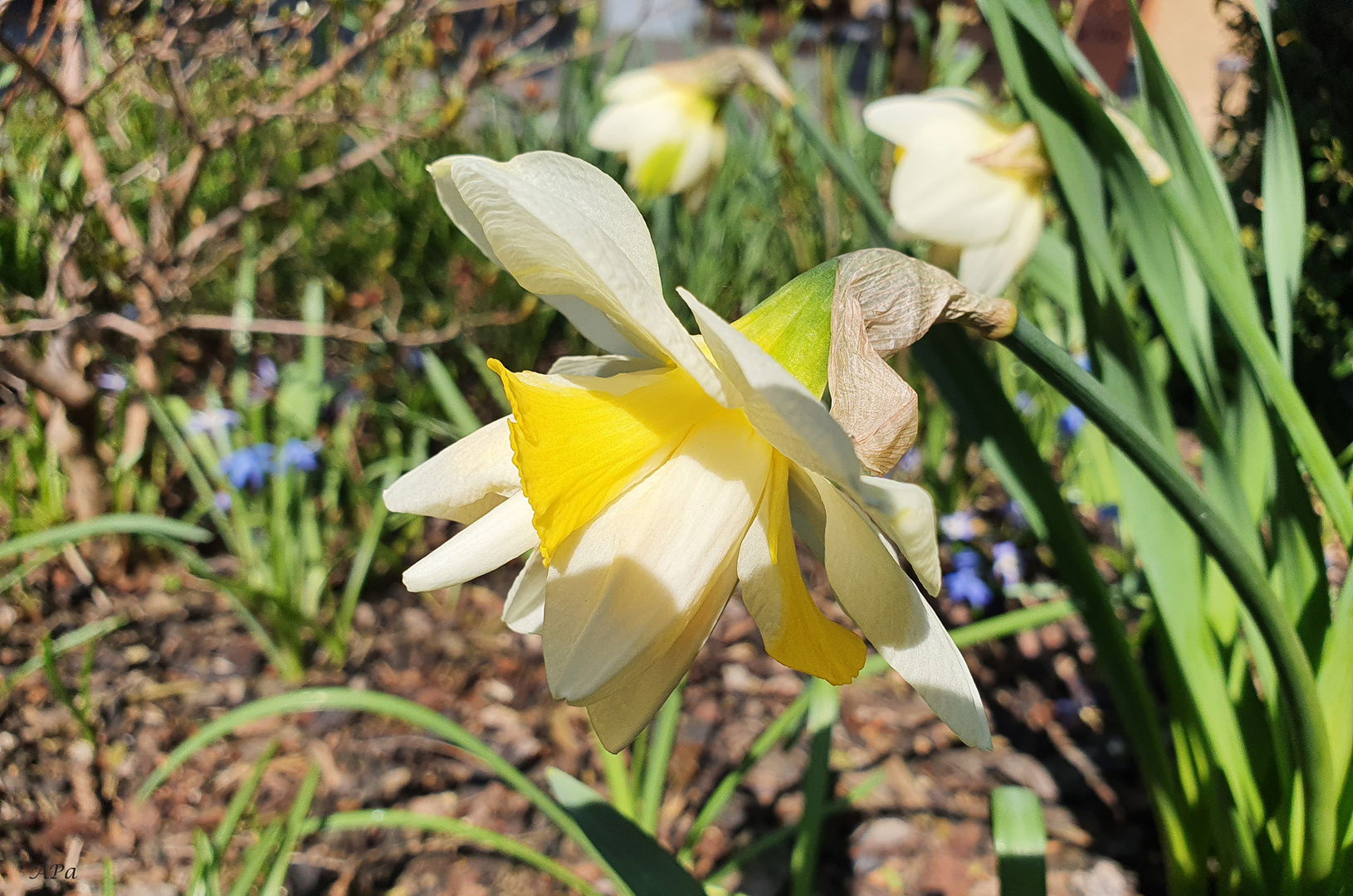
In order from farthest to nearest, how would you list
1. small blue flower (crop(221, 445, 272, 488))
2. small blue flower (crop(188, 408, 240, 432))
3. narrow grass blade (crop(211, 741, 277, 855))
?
small blue flower (crop(188, 408, 240, 432)) < small blue flower (crop(221, 445, 272, 488)) < narrow grass blade (crop(211, 741, 277, 855))

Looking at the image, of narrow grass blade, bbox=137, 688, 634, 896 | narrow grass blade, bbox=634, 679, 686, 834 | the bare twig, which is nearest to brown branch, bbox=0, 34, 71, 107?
the bare twig

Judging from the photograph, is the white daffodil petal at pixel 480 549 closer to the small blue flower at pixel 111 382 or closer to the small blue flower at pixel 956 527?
the small blue flower at pixel 956 527

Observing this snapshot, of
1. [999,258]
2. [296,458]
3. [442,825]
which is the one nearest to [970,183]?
[999,258]

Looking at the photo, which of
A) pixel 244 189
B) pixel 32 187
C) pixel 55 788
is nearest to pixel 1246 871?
pixel 55 788

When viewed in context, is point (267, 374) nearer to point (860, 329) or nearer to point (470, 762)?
point (470, 762)

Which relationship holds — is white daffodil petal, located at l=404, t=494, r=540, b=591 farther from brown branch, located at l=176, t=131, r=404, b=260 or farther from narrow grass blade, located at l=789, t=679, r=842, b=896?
brown branch, located at l=176, t=131, r=404, b=260

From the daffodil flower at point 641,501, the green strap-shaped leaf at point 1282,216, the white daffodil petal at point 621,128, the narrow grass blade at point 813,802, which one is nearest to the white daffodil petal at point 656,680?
the daffodil flower at point 641,501
